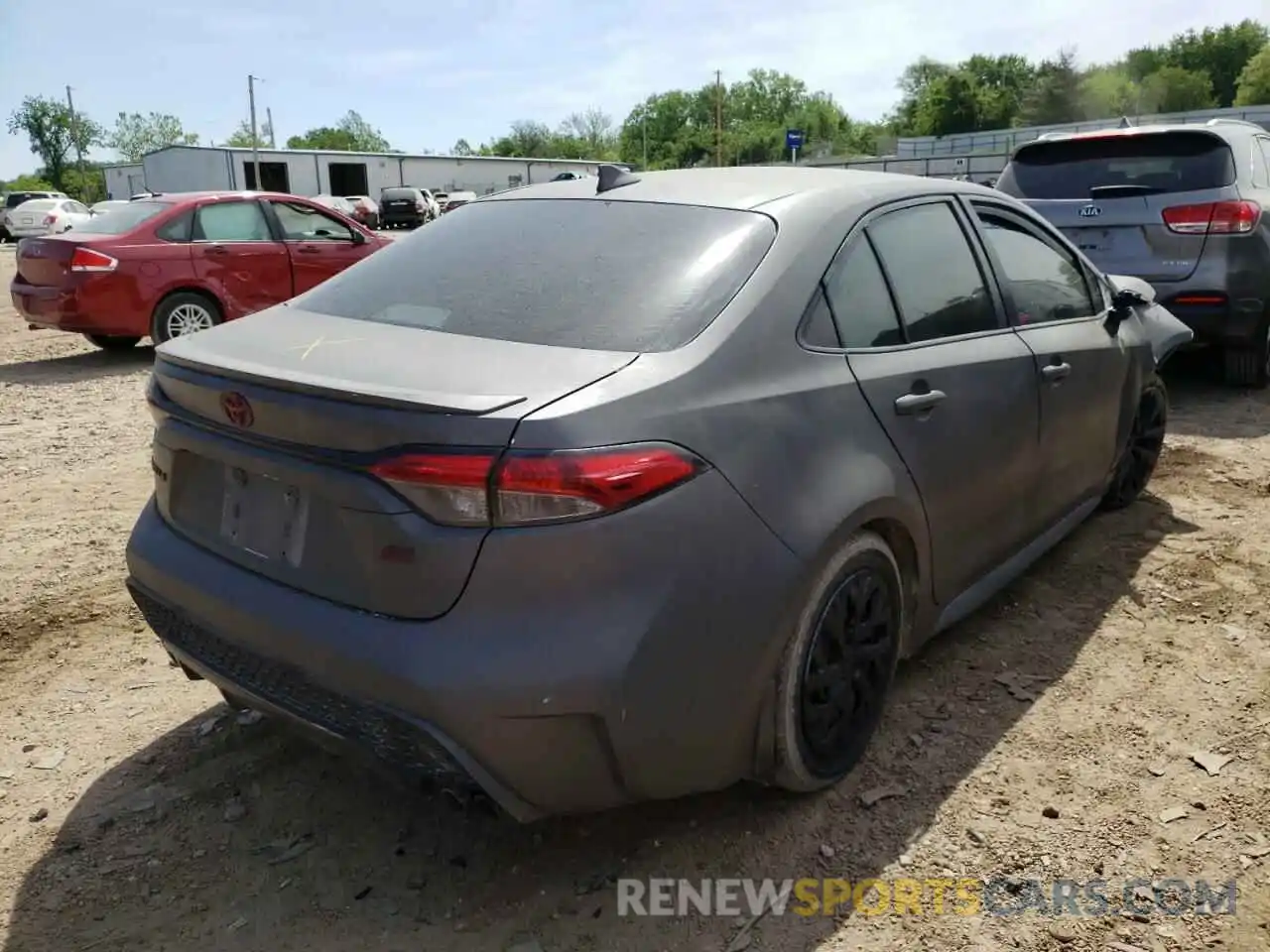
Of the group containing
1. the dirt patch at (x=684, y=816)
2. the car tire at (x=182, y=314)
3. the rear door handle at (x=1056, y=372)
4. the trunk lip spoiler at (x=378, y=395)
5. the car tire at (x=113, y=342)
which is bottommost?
the dirt patch at (x=684, y=816)

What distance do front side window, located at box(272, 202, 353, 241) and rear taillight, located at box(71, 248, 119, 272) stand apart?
160 cm

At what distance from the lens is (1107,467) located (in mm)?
4168

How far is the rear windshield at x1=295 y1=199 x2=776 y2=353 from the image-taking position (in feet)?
7.84

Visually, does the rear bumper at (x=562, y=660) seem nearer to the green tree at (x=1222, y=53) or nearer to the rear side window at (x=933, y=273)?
the rear side window at (x=933, y=273)

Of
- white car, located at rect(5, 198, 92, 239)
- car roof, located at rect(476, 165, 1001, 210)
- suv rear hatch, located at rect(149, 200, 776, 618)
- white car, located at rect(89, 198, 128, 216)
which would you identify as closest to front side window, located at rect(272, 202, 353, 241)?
white car, located at rect(89, 198, 128, 216)

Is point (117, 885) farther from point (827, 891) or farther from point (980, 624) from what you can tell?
point (980, 624)

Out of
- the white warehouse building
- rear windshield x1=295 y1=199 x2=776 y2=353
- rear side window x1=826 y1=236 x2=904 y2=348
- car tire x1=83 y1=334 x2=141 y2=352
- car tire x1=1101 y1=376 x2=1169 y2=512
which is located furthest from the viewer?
the white warehouse building

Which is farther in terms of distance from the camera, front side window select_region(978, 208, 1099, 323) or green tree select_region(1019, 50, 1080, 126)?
green tree select_region(1019, 50, 1080, 126)

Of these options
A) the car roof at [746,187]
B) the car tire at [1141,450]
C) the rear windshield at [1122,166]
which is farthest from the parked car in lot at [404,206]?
the car roof at [746,187]

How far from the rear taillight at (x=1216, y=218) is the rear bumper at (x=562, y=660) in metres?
5.33

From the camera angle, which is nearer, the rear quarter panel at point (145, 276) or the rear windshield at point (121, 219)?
the rear quarter panel at point (145, 276)

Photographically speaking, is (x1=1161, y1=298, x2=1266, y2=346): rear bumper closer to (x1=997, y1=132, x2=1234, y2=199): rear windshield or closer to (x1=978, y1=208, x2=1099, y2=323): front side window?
(x1=997, y1=132, x2=1234, y2=199): rear windshield

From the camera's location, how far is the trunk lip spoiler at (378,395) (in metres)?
2.00

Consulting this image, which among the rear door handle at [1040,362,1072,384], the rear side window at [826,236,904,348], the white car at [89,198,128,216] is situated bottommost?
the rear door handle at [1040,362,1072,384]
